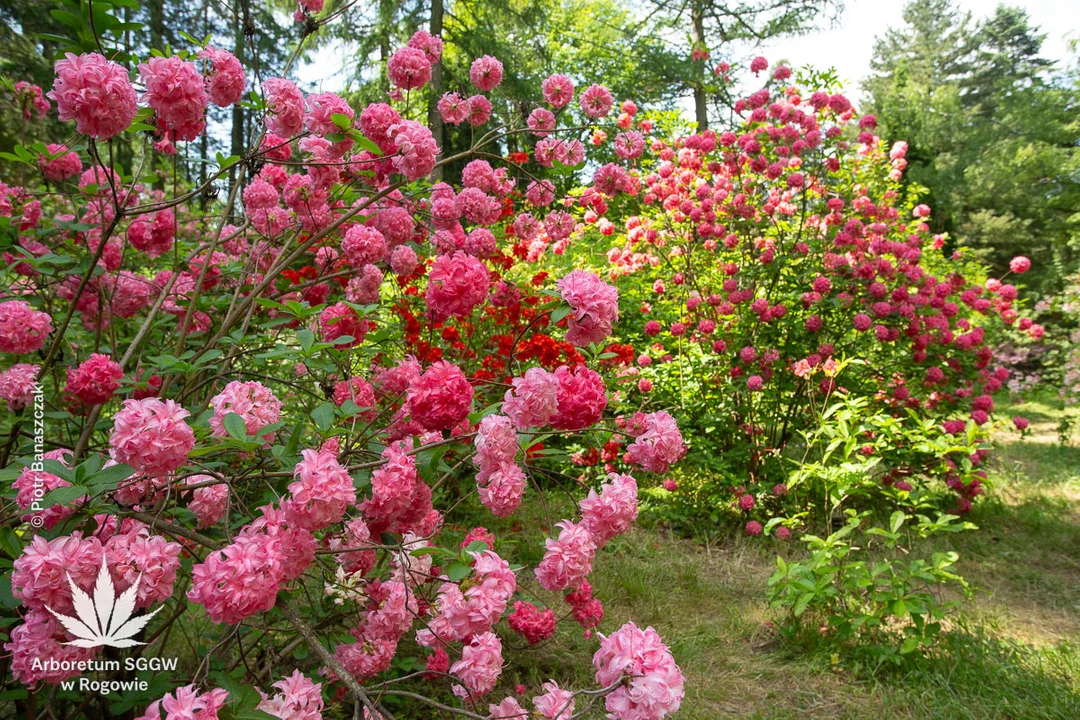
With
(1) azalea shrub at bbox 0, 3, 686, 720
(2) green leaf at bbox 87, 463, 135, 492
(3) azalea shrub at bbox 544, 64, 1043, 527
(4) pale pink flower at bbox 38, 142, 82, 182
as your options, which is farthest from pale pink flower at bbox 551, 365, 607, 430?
(3) azalea shrub at bbox 544, 64, 1043, 527

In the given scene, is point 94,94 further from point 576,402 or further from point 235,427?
point 576,402

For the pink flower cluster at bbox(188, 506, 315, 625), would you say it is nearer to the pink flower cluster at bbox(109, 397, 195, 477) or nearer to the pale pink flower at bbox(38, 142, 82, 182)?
the pink flower cluster at bbox(109, 397, 195, 477)

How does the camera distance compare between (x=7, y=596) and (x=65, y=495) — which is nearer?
(x=65, y=495)

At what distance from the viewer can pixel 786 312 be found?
425 centimetres

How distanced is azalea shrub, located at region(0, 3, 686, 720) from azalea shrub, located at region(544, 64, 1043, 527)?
188 cm

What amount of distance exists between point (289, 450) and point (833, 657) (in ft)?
7.64

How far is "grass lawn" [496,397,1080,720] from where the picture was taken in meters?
2.27

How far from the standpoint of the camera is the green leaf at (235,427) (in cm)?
104

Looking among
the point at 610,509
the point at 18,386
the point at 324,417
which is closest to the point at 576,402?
the point at 610,509

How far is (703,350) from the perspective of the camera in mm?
4516

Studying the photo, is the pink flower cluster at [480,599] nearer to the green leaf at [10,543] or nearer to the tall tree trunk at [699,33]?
the green leaf at [10,543]

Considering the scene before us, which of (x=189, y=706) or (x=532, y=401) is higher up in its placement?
(x=532, y=401)

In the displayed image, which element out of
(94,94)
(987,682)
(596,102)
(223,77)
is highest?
(596,102)

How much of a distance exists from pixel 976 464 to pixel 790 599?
2438mm
